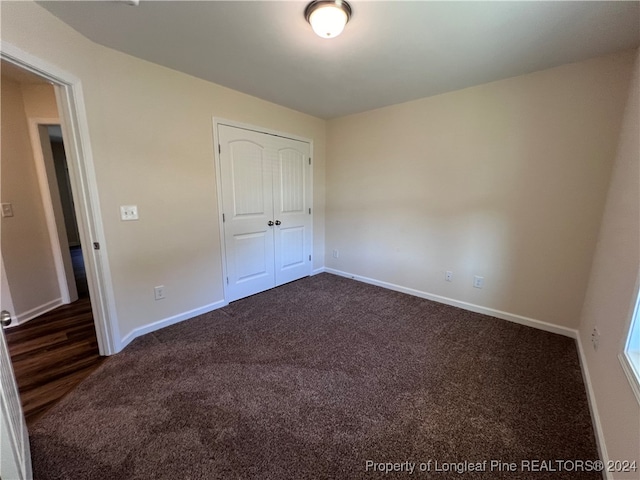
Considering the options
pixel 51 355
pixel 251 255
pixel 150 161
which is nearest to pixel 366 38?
pixel 150 161

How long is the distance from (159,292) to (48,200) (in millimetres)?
1743

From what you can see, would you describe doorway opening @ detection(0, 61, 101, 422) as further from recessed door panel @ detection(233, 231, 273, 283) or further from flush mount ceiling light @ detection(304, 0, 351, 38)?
flush mount ceiling light @ detection(304, 0, 351, 38)

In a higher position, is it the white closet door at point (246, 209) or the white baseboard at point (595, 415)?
the white closet door at point (246, 209)

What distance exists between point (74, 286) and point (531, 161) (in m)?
5.09

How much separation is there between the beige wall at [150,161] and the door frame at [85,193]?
6 centimetres

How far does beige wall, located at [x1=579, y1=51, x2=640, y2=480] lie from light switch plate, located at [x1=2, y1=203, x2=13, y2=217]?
4.59 m

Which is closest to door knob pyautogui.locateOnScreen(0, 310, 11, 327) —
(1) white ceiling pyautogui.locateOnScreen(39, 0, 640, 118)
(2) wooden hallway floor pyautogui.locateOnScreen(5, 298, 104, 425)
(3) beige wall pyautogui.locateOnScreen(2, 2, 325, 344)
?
(2) wooden hallway floor pyautogui.locateOnScreen(5, 298, 104, 425)

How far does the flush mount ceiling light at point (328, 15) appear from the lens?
1.43 metres

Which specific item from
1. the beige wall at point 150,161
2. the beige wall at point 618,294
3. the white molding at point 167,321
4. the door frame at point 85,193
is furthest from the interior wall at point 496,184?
the door frame at point 85,193

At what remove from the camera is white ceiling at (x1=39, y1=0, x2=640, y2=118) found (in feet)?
4.90

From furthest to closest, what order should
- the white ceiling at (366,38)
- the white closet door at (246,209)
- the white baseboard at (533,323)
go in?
the white closet door at (246,209) → the white ceiling at (366,38) → the white baseboard at (533,323)

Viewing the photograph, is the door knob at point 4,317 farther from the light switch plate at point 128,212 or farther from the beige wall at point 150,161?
the light switch plate at point 128,212

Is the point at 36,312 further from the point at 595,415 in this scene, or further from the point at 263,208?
the point at 595,415

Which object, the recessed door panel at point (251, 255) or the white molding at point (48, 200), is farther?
the recessed door panel at point (251, 255)
